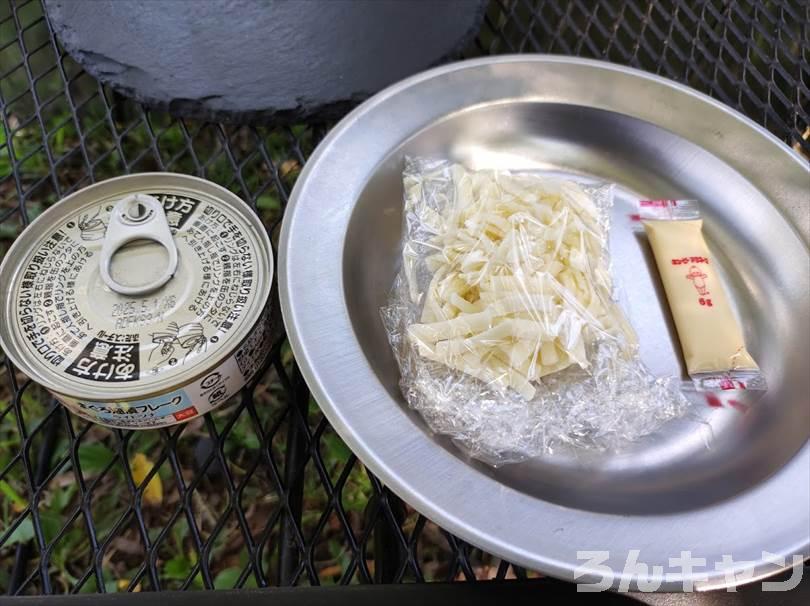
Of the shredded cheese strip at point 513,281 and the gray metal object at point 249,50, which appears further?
the gray metal object at point 249,50

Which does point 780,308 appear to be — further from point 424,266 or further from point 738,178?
point 424,266

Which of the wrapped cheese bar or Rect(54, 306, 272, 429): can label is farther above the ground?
the wrapped cheese bar

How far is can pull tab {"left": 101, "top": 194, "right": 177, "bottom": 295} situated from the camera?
0.58 m

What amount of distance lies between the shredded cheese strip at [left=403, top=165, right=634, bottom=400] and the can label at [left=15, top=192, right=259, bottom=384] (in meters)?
0.19

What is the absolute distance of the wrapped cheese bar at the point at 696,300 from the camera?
2.28ft

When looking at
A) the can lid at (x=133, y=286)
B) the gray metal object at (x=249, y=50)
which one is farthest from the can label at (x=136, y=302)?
the gray metal object at (x=249, y=50)

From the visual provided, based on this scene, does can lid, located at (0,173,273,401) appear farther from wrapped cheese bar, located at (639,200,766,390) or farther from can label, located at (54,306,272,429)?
wrapped cheese bar, located at (639,200,766,390)

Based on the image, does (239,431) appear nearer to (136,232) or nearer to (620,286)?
(136,232)

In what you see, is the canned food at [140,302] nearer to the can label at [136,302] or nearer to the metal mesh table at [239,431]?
the can label at [136,302]

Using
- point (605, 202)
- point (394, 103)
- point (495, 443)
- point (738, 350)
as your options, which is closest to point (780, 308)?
point (738, 350)

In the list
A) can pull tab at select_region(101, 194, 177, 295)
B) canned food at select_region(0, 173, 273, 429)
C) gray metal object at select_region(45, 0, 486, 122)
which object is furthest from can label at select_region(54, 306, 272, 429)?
gray metal object at select_region(45, 0, 486, 122)

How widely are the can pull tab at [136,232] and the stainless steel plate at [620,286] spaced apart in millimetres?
115

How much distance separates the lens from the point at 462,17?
88 cm

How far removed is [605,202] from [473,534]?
0.45 metres
